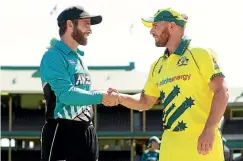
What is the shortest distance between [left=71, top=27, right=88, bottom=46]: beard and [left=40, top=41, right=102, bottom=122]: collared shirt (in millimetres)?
110

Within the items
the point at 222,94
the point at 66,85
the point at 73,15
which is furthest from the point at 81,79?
the point at 222,94

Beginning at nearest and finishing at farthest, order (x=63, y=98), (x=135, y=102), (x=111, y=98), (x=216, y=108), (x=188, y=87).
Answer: (x=216, y=108) < (x=188, y=87) < (x=63, y=98) < (x=111, y=98) < (x=135, y=102)

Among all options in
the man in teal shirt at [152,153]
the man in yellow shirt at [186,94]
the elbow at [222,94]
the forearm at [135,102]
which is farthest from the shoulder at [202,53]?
the man in teal shirt at [152,153]

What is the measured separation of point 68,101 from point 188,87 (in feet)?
3.26

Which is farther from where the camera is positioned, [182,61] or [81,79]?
[81,79]

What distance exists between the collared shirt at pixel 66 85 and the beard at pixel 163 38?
0.67 metres

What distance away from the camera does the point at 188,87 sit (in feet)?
15.4

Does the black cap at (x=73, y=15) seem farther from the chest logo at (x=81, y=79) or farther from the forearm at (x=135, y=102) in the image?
the forearm at (x=135, y=102)

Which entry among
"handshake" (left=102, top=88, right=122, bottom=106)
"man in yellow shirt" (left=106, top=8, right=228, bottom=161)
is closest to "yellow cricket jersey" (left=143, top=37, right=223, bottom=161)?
"man in yellow shirt" (left=106, top=8, right=228, bottom=161)

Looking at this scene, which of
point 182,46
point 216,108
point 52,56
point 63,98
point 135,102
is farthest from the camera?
point 135,102

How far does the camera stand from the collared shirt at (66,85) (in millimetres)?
4925

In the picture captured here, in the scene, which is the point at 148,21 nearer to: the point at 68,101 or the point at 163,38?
the point at 163,38

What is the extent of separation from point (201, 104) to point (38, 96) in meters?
45.9

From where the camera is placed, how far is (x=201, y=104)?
4.67m
